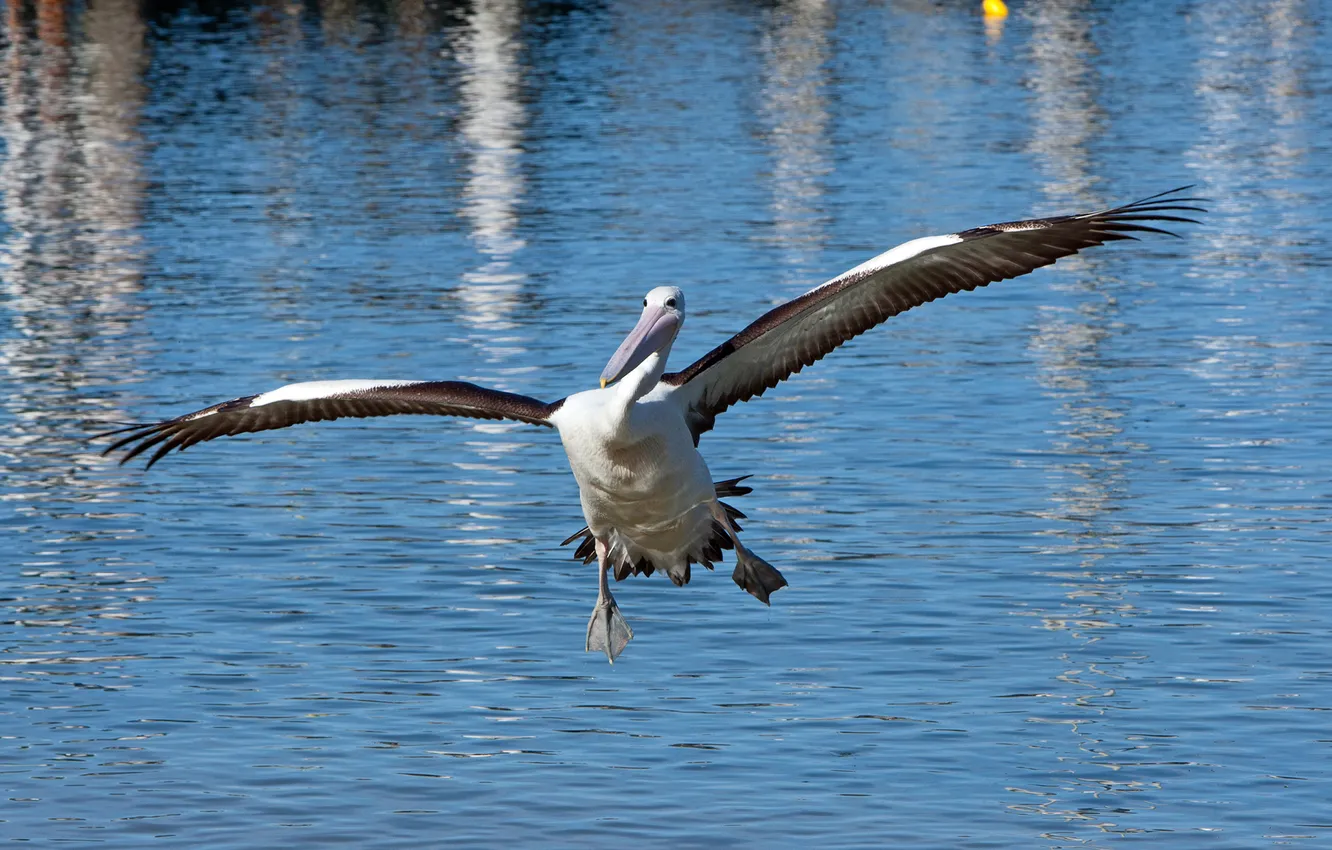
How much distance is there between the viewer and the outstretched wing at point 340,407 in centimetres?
1281

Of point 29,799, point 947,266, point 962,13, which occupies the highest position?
point 947,266

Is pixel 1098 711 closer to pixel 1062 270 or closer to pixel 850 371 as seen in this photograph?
pixel 850 371

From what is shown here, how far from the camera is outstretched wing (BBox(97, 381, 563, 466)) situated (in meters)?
12.8

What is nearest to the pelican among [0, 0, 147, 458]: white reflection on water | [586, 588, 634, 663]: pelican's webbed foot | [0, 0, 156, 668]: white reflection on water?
[586, 588, 634, 663]: pelican's webbed foot

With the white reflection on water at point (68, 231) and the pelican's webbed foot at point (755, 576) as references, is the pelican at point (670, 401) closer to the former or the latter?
the pelican's webbed foot at point (755, 576)

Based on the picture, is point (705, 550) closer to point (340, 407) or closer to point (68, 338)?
point (340, 407)

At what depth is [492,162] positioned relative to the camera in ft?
134

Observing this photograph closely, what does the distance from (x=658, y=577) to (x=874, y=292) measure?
454 cm

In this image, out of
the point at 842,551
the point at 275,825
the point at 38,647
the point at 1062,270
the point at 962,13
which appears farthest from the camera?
the point at 962,13

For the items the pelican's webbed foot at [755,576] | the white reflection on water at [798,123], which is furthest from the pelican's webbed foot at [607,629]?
the white reflection on water at [798,123]

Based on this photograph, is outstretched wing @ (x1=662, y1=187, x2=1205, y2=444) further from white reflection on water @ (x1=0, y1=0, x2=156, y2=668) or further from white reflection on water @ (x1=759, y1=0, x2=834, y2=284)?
white reflection on water @ (x1=759, y1=0, x2=834, y2=284)

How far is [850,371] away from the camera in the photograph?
77.9ft

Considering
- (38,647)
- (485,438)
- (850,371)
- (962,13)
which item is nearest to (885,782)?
(38,647)

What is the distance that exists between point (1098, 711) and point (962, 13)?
6168 cm
